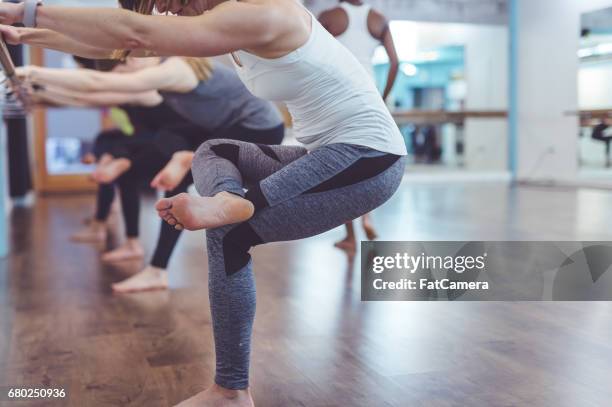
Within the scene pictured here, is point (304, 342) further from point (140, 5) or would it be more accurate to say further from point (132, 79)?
point (132, 79)

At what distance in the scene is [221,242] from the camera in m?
1.38

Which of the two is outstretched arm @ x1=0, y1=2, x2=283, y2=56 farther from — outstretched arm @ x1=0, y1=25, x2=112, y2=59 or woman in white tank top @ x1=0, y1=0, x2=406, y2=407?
outstretched arm @ x1=0, y1=25, x2=112, y2=59

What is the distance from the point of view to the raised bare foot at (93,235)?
4219 mm

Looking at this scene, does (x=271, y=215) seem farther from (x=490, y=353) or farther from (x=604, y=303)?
(x=604, y=303)

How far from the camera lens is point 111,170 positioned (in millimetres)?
2982

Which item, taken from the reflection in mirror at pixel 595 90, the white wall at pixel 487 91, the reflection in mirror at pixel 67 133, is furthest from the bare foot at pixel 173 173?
the white wall at pixel 487 91

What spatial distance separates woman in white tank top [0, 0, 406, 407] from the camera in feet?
4.28

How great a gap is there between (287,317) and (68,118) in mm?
6299

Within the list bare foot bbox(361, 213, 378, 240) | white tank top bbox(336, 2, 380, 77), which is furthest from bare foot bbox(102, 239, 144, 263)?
white tank top bbox(336, 2, 380, 77)

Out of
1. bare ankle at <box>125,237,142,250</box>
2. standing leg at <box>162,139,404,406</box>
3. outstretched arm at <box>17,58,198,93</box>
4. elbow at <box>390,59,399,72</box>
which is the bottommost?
bare ankle at <box>125,237,142,250</box>

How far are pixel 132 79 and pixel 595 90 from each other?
245 inches

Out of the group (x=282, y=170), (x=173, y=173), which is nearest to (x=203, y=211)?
(x=282, y=170)

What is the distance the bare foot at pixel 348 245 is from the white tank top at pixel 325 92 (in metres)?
2.10

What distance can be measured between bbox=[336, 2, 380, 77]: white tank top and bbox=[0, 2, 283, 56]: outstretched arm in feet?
8.15
